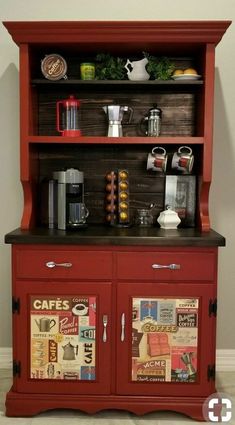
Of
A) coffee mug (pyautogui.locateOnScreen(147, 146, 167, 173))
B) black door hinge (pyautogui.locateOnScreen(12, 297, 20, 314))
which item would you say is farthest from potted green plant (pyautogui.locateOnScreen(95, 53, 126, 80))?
black door hinge (pyautogui.locateOnScreen(12, 297, 20, 314))

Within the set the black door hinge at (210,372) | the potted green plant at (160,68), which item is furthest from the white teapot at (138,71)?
the black door hinge at (210,372)

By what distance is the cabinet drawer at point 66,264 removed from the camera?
220cm

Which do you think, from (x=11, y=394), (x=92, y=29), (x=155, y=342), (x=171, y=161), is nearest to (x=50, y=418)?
(x=11, y=394)

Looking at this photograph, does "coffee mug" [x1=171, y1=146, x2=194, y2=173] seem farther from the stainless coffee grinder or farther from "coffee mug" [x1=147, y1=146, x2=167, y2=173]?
the stainless coffee grinder

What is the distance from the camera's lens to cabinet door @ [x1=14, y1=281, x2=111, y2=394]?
221 cm

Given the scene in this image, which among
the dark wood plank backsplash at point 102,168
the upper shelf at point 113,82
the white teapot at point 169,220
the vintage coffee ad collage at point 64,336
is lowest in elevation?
the vintage coffee ad collage at point 64,336

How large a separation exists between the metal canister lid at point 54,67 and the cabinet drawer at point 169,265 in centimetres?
100

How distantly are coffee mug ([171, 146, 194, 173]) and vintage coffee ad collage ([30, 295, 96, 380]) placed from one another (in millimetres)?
881

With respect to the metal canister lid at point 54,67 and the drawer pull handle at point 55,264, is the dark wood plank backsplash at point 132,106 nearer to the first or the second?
the metal canister lid at point 54,67

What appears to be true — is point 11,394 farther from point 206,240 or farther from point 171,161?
point 171,161

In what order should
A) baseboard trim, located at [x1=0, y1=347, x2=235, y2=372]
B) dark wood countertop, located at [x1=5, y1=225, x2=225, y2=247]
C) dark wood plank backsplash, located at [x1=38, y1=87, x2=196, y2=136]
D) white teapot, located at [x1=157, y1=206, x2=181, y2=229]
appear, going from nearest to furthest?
dark wood countertop, located at [x1=5, y1=225, x2=225, y2=247], white teapot, located at [x1=157, y1=206, x2=181, y2=229], dark wood plank backsplash, located at [x1=38, y1=87, x2=196, y2=136], baseboard trim, located at [x1=0, y1=347, x2=235, y2=372]

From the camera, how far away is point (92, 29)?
2289 mm

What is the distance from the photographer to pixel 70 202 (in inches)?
96.3

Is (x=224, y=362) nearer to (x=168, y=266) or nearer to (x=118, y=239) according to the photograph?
(x=168, y=266)
